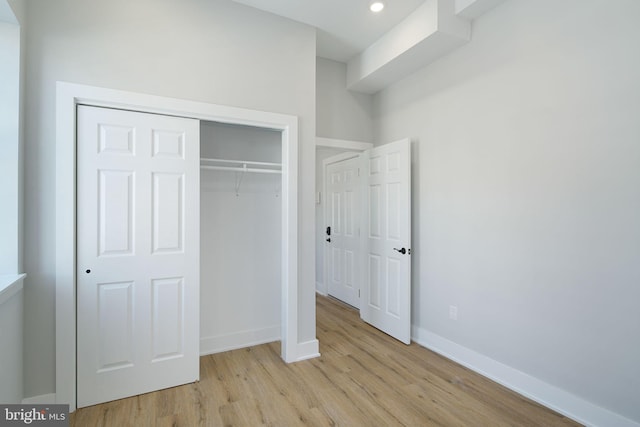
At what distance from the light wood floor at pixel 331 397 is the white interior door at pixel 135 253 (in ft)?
0.70

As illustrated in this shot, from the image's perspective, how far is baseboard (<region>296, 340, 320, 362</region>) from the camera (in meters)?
2.88

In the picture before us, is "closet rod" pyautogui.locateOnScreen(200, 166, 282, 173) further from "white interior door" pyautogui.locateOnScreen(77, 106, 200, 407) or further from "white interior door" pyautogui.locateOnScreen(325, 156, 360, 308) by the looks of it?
"white interior door" pyautogui.locateOnScreen(325, 156, 360, 308)

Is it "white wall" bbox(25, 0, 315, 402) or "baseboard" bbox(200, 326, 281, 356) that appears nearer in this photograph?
"white wall" bbox(25, 0, 315, 402)

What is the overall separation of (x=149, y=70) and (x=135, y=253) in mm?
1362

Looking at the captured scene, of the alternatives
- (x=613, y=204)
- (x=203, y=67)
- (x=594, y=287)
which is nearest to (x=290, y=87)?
(x=203, y=67)

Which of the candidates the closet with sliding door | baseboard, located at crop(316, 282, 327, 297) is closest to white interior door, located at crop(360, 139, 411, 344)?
the closet with sliding door

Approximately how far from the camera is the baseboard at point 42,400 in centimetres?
203

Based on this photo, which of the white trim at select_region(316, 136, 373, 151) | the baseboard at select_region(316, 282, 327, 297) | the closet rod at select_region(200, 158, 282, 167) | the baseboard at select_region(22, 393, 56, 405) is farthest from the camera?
the baseboard at select_region(316, 282, 327, 297)

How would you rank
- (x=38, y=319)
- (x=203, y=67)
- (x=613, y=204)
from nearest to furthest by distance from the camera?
(x=613, y=204), (x=38, y=319), (x=203, y=67)

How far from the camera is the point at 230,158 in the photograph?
3.06 m

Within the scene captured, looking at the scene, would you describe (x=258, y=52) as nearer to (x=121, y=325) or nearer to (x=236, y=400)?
(x=121, y=325)

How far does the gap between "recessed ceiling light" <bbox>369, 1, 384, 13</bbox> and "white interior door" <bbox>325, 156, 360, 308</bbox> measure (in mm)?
1685

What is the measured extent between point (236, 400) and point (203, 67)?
256 cm

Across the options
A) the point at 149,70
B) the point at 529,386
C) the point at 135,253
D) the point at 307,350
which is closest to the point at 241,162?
the point at 149,70
